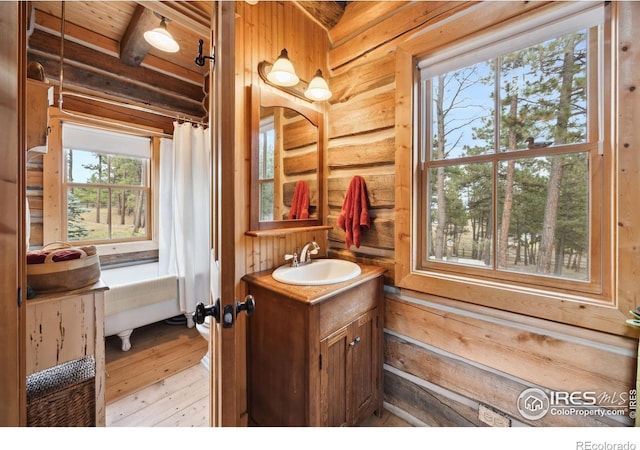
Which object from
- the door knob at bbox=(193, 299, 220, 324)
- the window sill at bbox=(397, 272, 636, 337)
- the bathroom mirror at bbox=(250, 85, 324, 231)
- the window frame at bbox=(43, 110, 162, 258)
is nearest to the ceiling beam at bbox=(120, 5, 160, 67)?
the window frame at bbox=(43, 110, 162, 258)

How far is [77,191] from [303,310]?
2946 mm

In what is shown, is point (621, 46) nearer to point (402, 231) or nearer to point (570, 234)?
point (570, 234)

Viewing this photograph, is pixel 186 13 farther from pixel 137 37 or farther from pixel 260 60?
pixel 137 37

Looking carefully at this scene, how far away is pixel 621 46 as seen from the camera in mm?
1019

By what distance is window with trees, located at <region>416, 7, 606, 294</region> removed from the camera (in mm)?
1148

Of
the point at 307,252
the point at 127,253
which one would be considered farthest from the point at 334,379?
the point at 127,253

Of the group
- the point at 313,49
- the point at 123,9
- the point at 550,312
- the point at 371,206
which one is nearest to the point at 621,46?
the point at 550,312

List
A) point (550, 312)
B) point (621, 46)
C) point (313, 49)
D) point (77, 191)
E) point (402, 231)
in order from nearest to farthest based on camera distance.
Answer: point (621, 46)
point (550, 312)
point (402, 231)
point (313, 49)
point (77, 191)

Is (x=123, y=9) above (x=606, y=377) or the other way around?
above

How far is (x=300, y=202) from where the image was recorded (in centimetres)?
183

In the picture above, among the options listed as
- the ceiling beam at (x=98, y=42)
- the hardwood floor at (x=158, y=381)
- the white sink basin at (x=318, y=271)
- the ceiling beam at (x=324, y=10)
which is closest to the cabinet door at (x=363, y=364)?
the white sink basin at (x=318, y=271)

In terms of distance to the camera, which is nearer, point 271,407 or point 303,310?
point 303,310

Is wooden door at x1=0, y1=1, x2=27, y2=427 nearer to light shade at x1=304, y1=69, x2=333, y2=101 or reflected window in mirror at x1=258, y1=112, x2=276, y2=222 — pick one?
reflected window in mirror at x1=258, y1=112, x2=276, y2=222

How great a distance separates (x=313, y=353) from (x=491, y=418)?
41.1 inches
